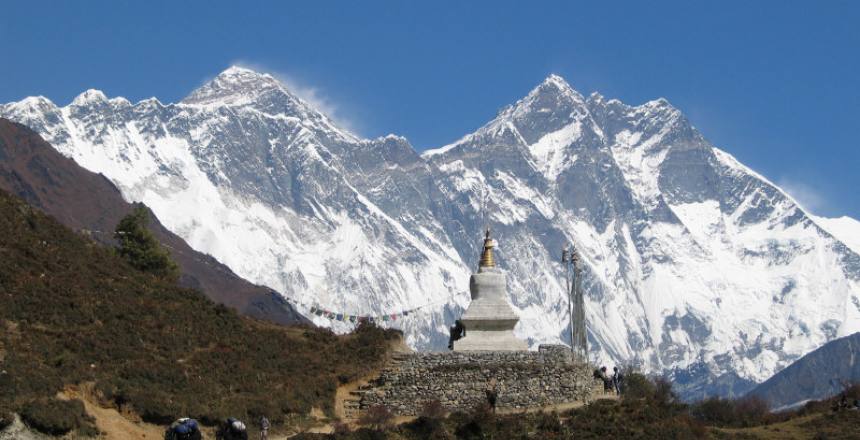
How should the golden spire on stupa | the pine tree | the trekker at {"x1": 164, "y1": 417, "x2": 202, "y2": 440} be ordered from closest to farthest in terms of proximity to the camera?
the trekker at {"x1": 164, "y1": 417, "x2": 202, "y2": 440}
the golden spire on stupa
the pine tree

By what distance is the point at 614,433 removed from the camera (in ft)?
173

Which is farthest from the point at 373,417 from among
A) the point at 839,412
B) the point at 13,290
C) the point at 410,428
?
the point at 839,412

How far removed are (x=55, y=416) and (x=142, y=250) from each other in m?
36.6

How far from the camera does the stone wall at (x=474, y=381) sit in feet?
189

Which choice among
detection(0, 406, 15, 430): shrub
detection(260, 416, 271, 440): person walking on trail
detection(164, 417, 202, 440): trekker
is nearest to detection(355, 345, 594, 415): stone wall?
detection(260, 416, 271, 440): person walking on trail

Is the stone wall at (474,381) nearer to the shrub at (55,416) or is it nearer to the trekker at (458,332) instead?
the trekker at (458,332)

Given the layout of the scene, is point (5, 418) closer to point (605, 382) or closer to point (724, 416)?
point (605, 382)

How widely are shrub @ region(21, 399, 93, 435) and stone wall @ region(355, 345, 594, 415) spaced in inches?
525

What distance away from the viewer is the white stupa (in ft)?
221

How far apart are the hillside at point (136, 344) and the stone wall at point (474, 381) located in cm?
226

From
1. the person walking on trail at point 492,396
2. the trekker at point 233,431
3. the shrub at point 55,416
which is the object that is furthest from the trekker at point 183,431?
the person walking on trail at point 492,396

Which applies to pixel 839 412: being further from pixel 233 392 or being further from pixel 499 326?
pixel 233 392

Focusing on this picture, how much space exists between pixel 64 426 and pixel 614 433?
61.4 feet

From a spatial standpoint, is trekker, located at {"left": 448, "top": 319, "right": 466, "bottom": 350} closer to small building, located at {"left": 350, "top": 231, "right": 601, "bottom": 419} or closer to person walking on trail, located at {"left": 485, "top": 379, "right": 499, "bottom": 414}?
small building, located at {"left": 350, "top": 231, "right": 601, "bottom": 419}
